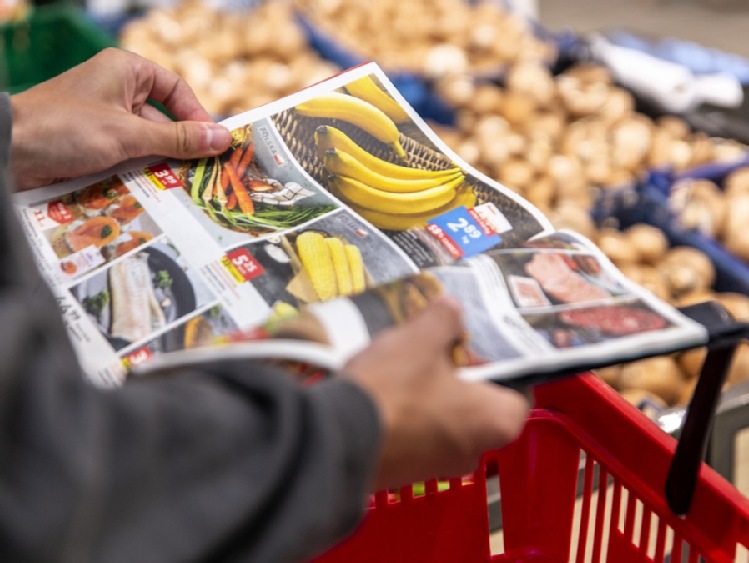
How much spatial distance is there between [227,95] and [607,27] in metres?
1.77

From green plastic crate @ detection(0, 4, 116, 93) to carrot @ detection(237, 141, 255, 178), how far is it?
1.66 metres

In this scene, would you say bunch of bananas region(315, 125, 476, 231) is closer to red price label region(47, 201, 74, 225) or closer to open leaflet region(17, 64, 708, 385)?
open leaflet region(17, 64, 708, 385)

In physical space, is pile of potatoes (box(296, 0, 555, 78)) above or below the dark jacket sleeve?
below

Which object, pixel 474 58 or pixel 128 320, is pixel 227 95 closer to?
pixel 474 58

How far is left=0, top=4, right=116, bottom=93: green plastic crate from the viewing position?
2471mm

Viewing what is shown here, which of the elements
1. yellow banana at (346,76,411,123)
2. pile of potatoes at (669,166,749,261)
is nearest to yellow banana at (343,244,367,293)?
yellow banana at (346,76,411,123)

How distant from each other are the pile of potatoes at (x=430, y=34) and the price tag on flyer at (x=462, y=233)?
1.58 metres

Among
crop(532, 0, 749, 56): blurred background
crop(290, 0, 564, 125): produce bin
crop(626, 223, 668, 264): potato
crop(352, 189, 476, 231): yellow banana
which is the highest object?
crop(352, 189, 476, 231): yellow banana

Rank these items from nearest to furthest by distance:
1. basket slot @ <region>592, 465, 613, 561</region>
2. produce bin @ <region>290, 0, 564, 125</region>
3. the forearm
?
the forearm, basket slot @ <region>592, 465, 613, 561</region>, produce bin @ <region>290, 0, 564, 125</region>

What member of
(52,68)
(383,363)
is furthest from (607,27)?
(383,363)

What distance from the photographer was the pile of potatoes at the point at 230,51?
7.70 feet

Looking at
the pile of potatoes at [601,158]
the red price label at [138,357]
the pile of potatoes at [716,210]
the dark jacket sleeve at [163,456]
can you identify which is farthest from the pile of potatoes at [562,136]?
the dark jacket sleeve at [163,456]

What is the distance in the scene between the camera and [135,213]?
873 mm

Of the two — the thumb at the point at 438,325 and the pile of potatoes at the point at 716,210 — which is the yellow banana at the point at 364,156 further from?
the pile of potatoes at the point at 716,210
